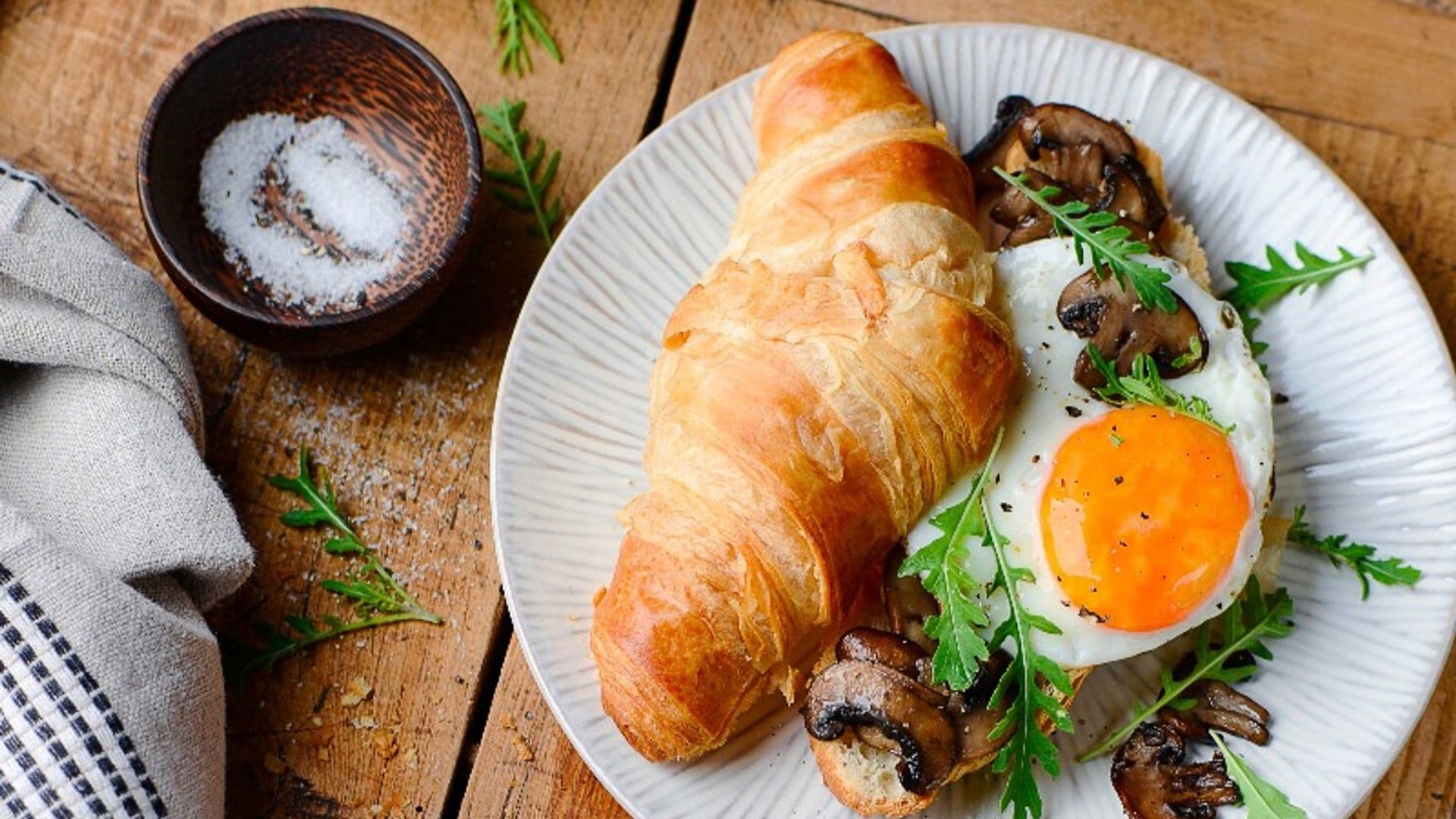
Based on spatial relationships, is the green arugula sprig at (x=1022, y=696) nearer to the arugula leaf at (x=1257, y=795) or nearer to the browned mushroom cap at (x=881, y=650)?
the browned mushroom cap at (x=881, y=650)

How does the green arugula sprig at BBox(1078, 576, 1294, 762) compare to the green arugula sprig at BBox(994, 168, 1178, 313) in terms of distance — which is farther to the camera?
the green arugula sprig at BBox(1078, 576, 1294, 762)

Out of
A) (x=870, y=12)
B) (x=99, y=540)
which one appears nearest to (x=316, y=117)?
(x=99, y=540)

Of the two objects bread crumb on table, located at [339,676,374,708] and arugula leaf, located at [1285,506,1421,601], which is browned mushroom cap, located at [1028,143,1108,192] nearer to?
arugula leaf, located at [1285,506,1421,601]

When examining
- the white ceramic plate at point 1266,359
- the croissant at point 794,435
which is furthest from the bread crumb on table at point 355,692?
the croissant at point 794,435

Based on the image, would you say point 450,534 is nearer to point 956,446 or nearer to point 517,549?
point 517,549

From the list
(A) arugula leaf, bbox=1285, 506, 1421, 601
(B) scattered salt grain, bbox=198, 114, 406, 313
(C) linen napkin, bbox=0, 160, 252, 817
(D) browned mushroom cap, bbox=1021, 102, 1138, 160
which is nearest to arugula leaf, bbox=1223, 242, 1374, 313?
(D) browned mushroom cap, bbox=1021, 102, 1138, 160

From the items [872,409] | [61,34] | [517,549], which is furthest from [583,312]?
[61,34]
